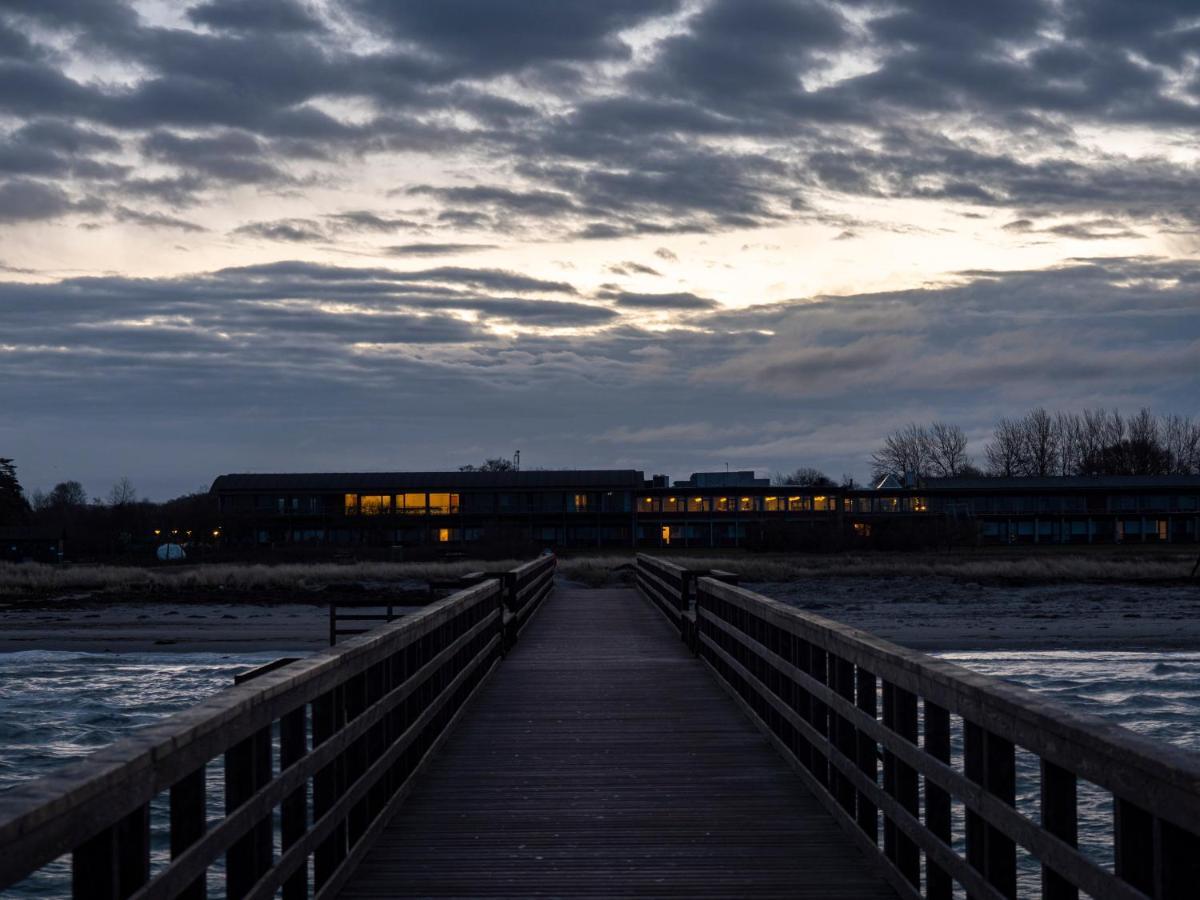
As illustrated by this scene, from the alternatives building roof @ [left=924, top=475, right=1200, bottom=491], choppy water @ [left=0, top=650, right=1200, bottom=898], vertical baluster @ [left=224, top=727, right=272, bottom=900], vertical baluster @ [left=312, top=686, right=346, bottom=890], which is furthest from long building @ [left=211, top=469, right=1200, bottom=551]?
vertical baluster @ [left=224, top=727, right=272, bottom=900]

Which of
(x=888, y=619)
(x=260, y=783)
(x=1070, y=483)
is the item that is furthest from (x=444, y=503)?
(x=260, y=783)

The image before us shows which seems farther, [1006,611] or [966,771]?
[1006,611]

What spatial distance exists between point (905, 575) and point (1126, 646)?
27050 millimetres

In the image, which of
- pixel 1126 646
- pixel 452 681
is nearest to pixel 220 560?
pixel 1126 646

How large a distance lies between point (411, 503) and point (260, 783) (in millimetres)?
90082

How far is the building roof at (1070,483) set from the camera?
3930 inches

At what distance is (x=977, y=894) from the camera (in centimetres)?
453

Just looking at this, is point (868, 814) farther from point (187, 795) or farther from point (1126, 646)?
point (1126, 646)

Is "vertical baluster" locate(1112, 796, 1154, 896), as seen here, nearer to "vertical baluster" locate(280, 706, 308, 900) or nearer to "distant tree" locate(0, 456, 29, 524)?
"vertical baluster" locate(280, 706, 308, 900)

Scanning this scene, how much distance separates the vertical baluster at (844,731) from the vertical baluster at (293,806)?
2836mm

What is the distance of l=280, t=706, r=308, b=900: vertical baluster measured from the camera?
4.98 meters

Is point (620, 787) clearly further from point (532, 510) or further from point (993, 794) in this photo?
point (532, 510)

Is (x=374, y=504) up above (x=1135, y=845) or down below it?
above

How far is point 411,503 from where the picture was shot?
93750 millimetres
